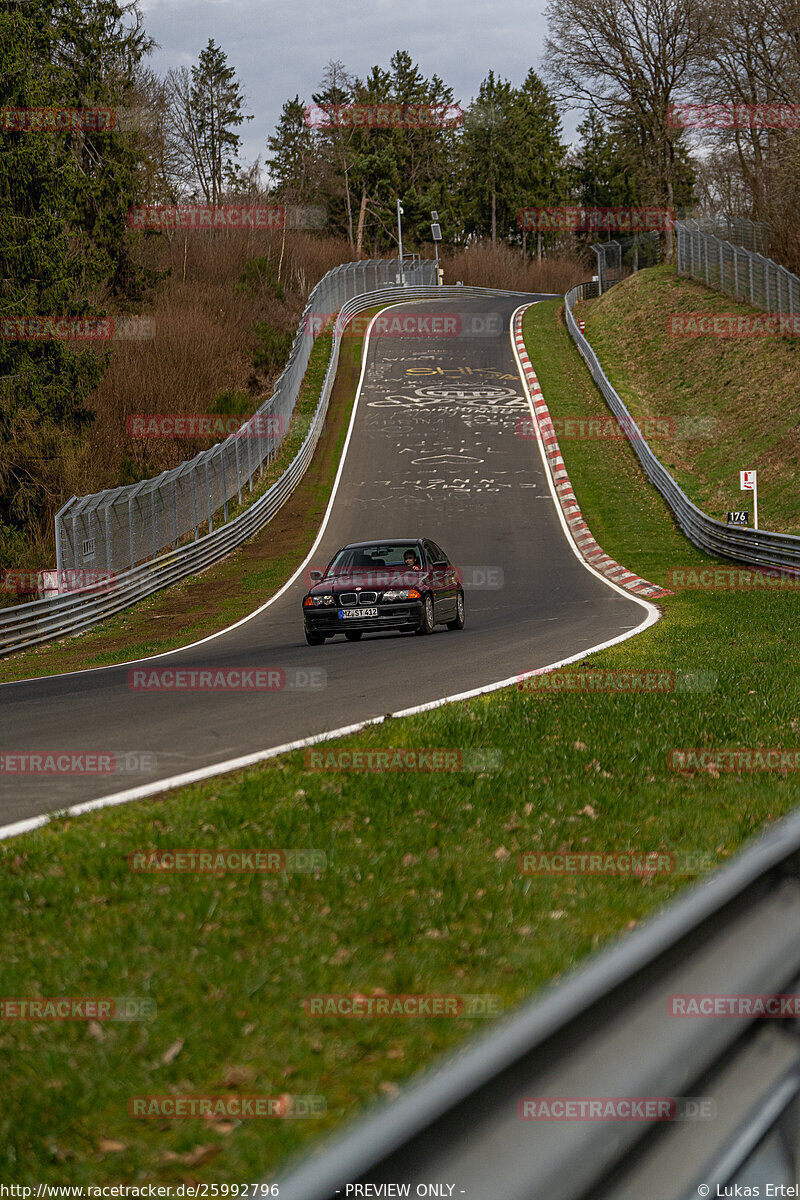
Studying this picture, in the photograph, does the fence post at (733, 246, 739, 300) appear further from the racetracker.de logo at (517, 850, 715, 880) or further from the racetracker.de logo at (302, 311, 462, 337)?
the racetracker.de logo at (517, 850, 715, 880)

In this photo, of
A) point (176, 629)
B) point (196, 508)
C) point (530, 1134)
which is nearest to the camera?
point (530, 1134)

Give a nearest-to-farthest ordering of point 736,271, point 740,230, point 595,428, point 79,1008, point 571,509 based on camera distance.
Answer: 1. point 79,1008
2. point 571,509
3. point 595,428
4. point 736,271
5. point 740,230

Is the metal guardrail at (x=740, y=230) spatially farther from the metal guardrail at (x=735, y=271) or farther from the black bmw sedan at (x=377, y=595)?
the black bmw sedan at (x=377, y=595)

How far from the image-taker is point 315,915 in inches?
186

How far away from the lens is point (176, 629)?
2288 centimetres

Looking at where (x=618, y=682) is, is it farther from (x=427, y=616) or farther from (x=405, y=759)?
(x=427, y=616)

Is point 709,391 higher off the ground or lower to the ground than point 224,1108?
higher

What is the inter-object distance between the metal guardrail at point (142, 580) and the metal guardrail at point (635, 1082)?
19461mm

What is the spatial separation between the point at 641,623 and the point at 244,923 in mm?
13962

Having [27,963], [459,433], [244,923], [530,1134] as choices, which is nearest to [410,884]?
[244,923]

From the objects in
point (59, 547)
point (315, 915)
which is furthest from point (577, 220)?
point (315, 915)

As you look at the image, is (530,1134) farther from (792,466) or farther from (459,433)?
(459,433)

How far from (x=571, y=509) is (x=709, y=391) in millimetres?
13375

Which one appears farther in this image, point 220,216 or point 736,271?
point 220,216
